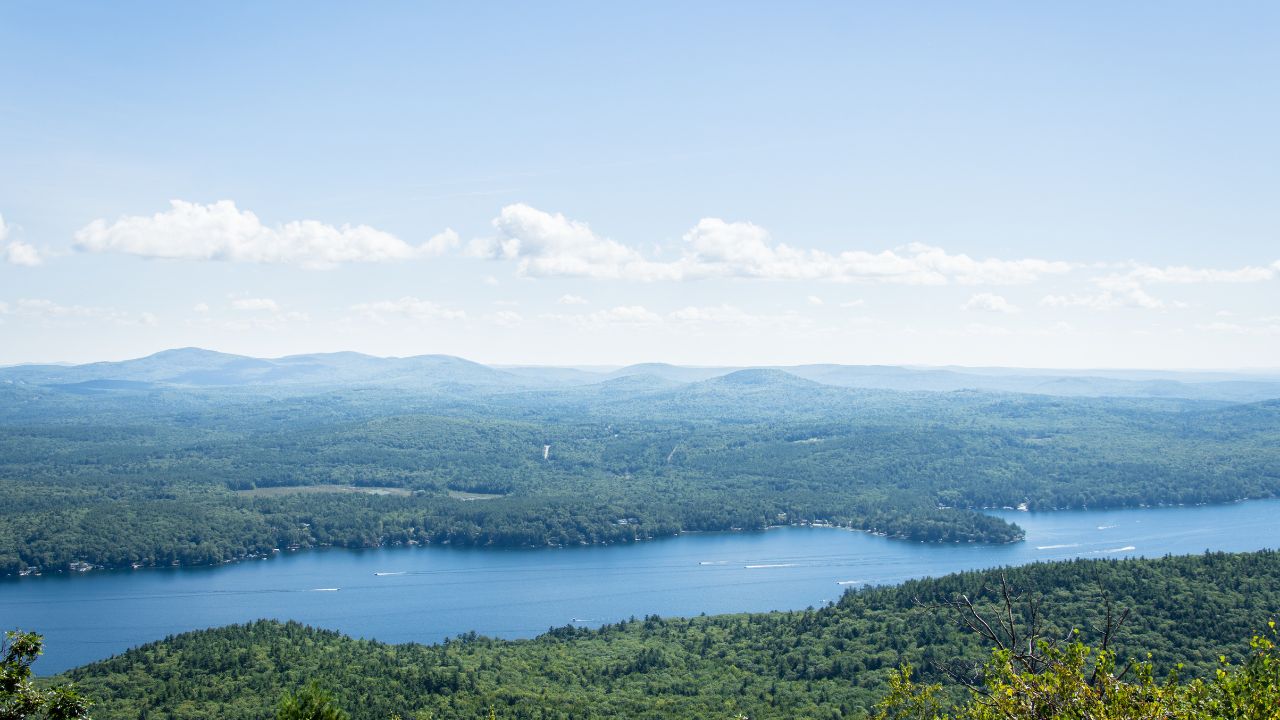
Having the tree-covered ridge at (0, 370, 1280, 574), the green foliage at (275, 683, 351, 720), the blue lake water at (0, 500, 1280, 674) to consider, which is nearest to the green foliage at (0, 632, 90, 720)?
the green foliage at (275, 683, 351, 720)

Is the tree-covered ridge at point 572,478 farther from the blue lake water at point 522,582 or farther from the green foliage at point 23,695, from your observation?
the green foliage at point 23,695

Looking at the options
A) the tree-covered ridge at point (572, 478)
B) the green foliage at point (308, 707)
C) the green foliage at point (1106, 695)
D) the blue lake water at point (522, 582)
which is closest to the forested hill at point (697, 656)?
the blue lake water at point (522, 582)

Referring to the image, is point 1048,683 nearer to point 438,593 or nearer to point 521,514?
point 438,593

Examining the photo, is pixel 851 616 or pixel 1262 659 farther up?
pixel 1262 659

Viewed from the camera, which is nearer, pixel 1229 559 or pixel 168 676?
pixel 168 676

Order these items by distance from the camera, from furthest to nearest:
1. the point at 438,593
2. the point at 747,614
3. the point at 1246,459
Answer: the point at 1246,459
the point at 438,593
the point at 747,614

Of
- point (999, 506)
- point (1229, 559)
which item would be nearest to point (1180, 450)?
point (999, 506)
